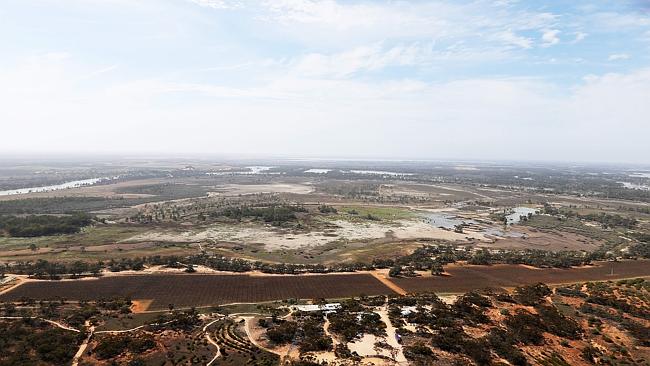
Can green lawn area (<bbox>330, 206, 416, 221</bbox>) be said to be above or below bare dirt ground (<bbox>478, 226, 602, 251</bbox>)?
above

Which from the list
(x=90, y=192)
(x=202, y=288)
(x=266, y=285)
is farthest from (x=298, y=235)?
(x=90, y=192)

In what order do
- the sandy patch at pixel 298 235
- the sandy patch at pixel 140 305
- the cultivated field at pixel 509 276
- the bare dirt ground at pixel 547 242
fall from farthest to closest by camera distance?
1. the bare dirt ground at pixel 547 242
2. the sandy patch at pixel 298 235
3. the cultivated field at pixel 509 276
4. the sandy patch at pixel 140 305

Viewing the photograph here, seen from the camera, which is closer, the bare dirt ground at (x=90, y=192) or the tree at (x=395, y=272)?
the tree at (x=395, y=272)

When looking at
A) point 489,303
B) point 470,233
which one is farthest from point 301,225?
point 489,303

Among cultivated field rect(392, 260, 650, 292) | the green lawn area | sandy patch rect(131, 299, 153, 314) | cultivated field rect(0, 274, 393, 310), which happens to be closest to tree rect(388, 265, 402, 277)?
cultivated field rect(392, 260, 650, 292)

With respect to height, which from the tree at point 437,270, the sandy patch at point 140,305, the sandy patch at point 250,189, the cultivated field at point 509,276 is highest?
the sandy patch at point 140,305

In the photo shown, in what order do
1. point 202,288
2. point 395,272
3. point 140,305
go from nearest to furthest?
point 140,305 < point 202,288 < point 395,272

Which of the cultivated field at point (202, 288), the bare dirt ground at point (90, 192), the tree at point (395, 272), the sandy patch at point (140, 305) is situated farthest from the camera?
the bare dirt ground at point (90, 192)

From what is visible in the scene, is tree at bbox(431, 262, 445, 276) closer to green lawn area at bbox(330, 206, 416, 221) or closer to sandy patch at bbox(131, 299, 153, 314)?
sandy patch at bbox(131, 299, 153, 314)

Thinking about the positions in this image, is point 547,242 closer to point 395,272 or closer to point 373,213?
point 373,213

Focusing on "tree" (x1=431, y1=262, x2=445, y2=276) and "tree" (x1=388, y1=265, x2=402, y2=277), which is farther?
"tree" (x1=431, y1=262, x2=445, y2=276)

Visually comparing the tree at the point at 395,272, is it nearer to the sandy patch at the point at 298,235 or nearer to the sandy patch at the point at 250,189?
the sandy patch at the point at 298,235

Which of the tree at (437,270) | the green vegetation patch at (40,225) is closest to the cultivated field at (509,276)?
the tree at (437,270)
